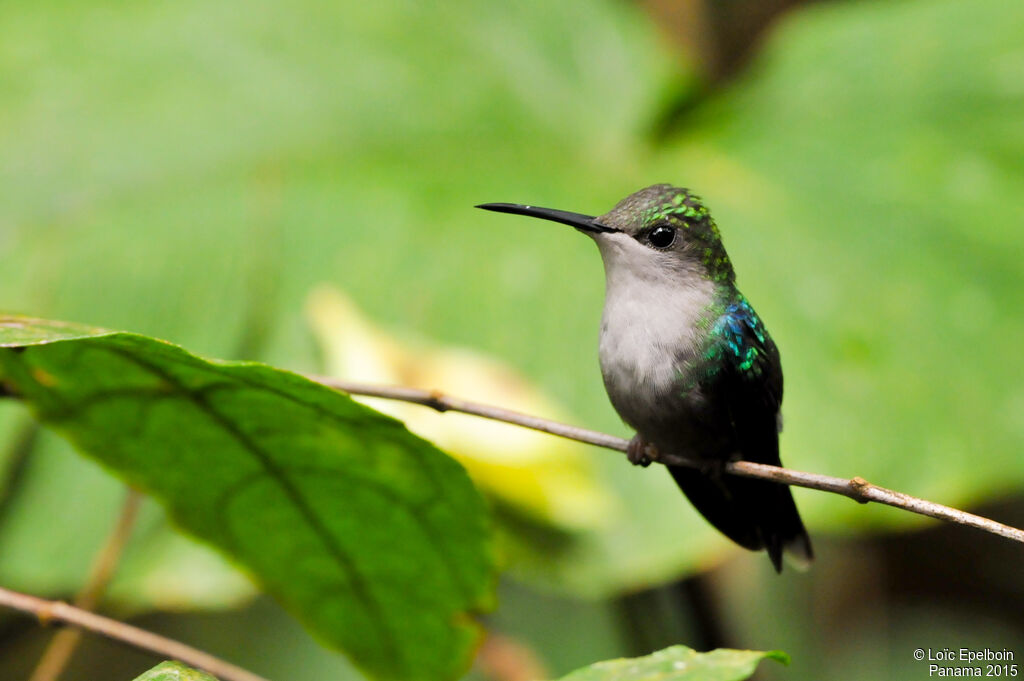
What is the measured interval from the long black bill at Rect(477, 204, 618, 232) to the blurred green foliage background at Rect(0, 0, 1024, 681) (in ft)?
3.51

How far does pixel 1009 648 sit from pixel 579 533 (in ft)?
6.74

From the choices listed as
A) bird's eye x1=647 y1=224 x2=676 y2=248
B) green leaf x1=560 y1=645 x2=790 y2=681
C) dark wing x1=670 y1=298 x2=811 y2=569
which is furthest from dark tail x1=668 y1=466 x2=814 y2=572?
green leaf x1=560 y1=645 x2=790 y2=681

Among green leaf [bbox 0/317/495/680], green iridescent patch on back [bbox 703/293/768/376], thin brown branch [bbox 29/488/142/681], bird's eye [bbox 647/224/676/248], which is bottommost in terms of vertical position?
thin brown branch [bbox 29/488/142/681]

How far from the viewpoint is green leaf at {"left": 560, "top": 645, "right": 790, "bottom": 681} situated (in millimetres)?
1023

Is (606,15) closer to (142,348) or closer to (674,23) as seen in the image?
(674,23)

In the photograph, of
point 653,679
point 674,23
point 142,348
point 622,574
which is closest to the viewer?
point 653,679

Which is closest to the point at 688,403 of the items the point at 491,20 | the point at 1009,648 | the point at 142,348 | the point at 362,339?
the point at 142,348

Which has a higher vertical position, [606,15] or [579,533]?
[606,15]

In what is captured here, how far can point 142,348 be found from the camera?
1.30 m

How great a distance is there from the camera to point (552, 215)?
1.58m

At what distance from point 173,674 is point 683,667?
54 centimetres

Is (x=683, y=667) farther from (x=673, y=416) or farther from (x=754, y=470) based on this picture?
(x=673, y=416)

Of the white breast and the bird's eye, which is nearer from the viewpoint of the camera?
the white breast

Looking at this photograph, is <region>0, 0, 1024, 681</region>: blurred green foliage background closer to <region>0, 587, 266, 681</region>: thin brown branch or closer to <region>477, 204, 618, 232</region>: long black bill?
<region>477, 204, 618, 232</region>: long black bill
